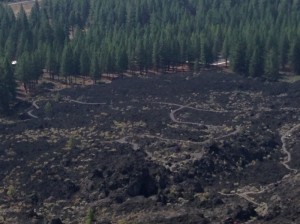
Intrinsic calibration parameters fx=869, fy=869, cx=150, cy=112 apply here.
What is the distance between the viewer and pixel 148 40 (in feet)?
353

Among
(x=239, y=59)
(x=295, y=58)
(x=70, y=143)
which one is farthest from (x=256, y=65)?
(x=70, y=143)

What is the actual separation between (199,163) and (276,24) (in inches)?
2371

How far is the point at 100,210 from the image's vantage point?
2106 inches

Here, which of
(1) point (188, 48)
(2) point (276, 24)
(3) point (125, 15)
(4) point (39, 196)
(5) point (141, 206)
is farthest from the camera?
(3) point (125, 15)

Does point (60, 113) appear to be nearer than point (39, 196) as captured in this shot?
No

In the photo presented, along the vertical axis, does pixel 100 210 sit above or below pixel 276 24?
below

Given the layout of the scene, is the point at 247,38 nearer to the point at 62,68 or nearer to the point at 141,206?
the point at 62,68

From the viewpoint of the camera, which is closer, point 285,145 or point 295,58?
point 285,145

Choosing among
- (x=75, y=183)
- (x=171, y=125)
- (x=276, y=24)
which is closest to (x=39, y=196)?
(x=75, y=183)

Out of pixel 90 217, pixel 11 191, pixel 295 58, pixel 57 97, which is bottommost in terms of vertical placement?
pixel 11 191

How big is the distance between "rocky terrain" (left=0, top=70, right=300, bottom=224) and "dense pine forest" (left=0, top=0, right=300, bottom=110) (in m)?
4.45

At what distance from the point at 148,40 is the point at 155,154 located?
1681 inches

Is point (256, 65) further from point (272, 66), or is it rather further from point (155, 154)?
point (155, 154)

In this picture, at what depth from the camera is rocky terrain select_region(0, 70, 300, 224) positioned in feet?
175
